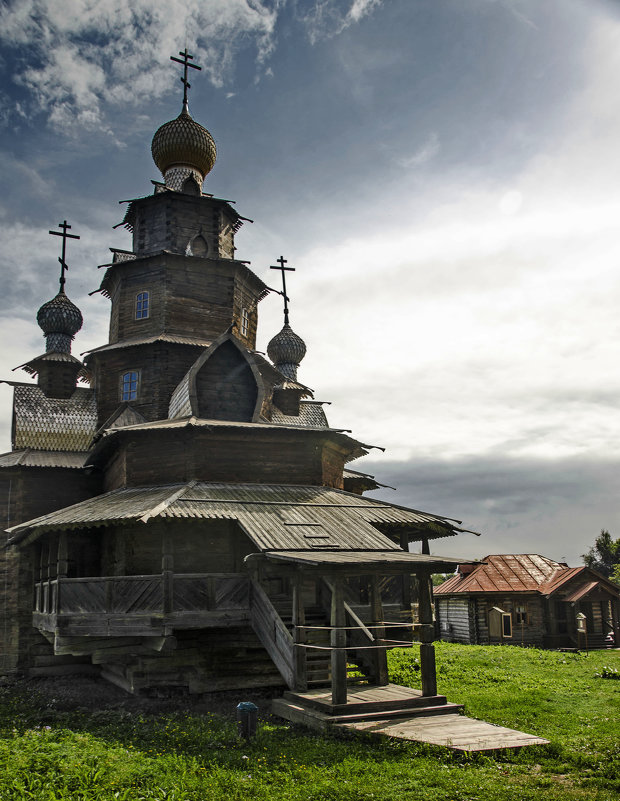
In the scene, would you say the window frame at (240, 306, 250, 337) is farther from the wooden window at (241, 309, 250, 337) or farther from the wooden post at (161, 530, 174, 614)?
the wooden post at (161, 530, 174, 614)

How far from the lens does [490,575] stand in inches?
1161

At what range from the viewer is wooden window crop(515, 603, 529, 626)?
2862cm

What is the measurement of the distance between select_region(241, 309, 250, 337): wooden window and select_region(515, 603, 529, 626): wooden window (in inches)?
669

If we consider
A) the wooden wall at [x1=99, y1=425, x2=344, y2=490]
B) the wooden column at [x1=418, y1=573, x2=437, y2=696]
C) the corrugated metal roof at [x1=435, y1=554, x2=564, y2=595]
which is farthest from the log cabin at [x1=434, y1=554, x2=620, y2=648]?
the wooden column at [x1=418, y1=573, x2=437, y2=696]

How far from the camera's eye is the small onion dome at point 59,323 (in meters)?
22.8

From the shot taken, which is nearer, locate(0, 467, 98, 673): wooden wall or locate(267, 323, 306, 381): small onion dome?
locate(0, 467, 98, 673): wooden wall

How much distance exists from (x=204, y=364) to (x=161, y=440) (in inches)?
105

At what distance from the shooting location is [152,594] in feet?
42.4

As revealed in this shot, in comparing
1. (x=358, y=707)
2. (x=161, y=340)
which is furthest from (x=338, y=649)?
(x=161, y=340)

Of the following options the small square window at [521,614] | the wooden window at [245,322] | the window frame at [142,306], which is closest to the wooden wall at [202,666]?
the wooden window at [245,322]

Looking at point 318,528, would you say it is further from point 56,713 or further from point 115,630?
point 56,713

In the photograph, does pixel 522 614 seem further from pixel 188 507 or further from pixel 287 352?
pixel 188 507

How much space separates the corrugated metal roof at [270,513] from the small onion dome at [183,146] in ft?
38.9

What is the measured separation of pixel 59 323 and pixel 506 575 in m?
21.1
